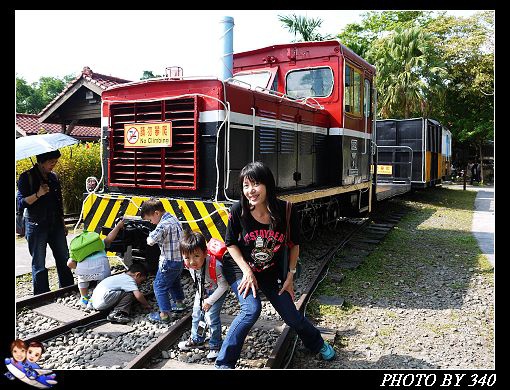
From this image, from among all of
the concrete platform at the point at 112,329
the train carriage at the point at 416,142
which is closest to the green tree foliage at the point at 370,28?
the train carriage at the point at 416,142

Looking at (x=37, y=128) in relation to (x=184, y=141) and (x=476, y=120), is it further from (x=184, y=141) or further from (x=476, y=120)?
(x=476, y=120)

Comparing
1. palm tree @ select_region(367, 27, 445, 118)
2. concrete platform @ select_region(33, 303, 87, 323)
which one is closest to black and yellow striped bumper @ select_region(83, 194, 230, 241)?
concrete platform @ select_region(33, 303, 87, 323)

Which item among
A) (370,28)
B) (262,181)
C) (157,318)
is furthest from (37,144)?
(370,28)

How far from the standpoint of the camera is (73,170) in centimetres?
1056

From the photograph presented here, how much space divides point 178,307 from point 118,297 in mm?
592

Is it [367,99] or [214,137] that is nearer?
[214,137]

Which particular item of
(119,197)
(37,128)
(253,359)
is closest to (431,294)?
(253,359)

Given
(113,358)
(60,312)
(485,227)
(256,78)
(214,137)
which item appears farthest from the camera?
(485,227)

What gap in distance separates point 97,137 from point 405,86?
14.1 m

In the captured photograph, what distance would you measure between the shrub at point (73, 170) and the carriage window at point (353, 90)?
6497mm

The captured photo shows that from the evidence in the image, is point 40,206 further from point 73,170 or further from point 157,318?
point 73,170

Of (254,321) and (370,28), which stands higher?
(370,28)

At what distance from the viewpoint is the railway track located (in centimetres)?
342

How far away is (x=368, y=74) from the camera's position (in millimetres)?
8594
